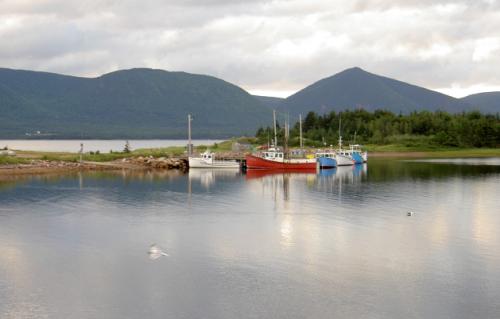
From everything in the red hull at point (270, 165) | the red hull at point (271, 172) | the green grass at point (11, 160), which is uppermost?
the green grass at point (11, 160)

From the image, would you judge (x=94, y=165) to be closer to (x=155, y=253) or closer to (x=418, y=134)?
(x=155, y=253)

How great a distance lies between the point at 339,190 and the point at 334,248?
36548 mm

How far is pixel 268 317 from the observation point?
2755 cm

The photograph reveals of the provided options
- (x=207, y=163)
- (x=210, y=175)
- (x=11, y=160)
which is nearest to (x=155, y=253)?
(x=210, y=175)

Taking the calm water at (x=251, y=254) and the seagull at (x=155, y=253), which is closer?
the calm water at (x=251, y=254)

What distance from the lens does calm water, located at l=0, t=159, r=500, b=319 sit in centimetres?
2925

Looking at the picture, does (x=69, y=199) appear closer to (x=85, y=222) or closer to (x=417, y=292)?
(x=85, y=222)

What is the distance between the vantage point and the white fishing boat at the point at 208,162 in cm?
11575

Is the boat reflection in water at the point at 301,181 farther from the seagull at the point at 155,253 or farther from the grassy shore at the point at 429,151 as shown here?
the grassy shore at the point at 429,151

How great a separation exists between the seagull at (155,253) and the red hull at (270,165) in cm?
→ 7466

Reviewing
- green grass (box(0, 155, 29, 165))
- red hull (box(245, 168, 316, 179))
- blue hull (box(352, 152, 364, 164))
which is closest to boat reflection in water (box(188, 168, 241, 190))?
red hull (box(245, 168, 316, 179))

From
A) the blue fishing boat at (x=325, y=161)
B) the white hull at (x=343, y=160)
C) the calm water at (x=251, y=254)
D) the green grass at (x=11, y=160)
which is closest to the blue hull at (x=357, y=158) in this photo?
the white hull at (x=343, y=160)

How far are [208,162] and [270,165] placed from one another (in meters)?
11.4

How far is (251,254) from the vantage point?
128ft
